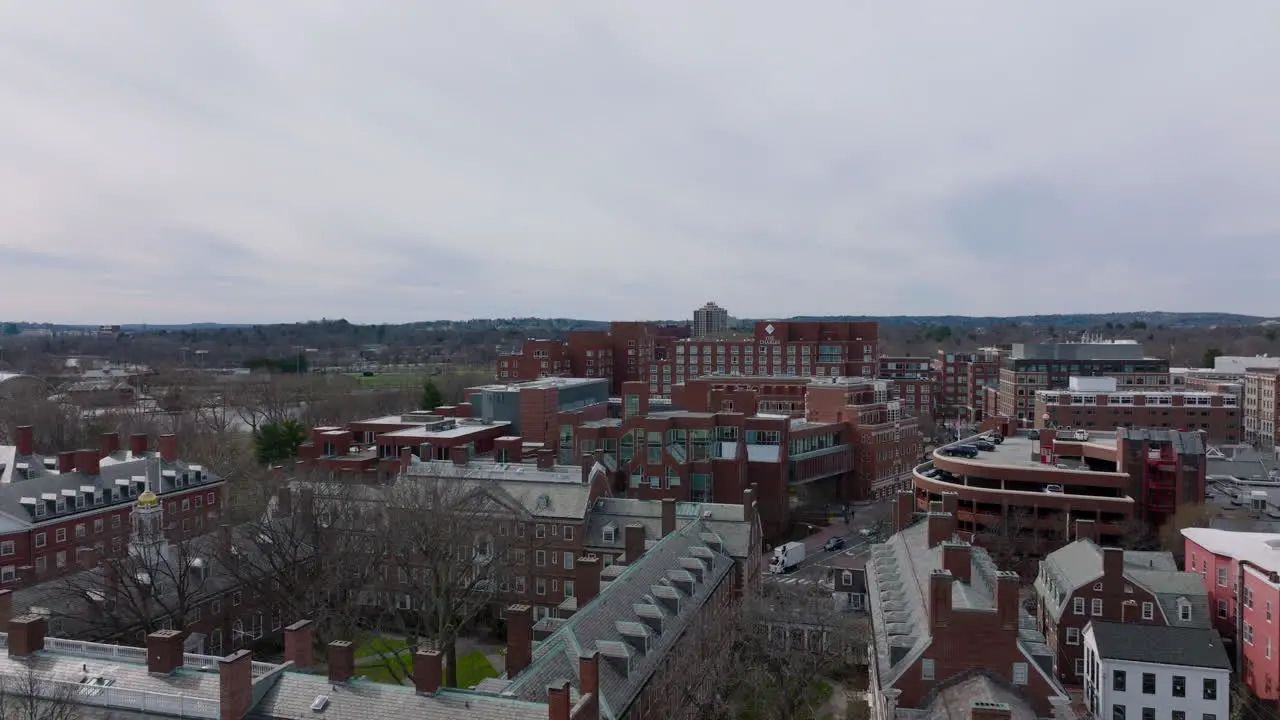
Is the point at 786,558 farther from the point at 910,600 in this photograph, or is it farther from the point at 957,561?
the point at 957,561

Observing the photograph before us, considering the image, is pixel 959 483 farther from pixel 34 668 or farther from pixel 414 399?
pixel 414 399

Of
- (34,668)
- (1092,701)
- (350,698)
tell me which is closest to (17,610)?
(34,668)

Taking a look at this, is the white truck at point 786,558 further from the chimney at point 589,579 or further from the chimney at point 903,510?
the chimney at point 589,579

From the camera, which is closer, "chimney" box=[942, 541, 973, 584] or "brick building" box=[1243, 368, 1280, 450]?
"chimney" box=[942, 541, 973, 584]

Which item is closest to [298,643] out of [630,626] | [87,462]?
[630,626]

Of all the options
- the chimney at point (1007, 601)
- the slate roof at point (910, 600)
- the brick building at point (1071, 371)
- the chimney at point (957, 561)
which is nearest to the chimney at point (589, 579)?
the slate roof at point (910, 600)

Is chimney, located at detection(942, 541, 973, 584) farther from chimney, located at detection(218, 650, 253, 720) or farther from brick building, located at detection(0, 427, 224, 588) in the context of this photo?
brick building, located at detection(0, 427, 224, 588)

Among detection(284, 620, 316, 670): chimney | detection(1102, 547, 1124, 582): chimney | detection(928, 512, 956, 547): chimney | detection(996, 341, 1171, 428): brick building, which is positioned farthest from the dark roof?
detection(996, 341, 1171, 428): brick building
